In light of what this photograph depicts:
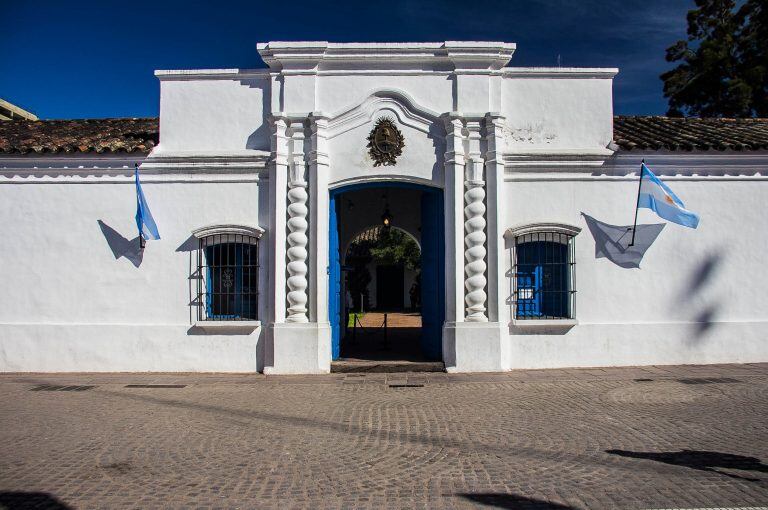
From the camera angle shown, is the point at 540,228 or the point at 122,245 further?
the point at 122,245

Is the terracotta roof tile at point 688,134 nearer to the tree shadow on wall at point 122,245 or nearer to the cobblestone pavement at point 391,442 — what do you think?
the cobblestone pavement at point 391,442

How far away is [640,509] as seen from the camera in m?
4.17

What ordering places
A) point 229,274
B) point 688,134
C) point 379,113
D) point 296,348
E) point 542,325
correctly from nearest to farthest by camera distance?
point 296,348
point 542,325
point 379,113
point 229,274
point 688,134

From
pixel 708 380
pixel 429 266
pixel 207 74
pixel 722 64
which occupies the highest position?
pixel 722 64

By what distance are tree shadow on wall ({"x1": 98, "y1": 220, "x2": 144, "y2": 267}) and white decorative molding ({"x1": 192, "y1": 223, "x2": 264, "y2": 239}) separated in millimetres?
1094

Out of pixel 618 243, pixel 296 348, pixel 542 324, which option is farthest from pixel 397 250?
pixel 296 348

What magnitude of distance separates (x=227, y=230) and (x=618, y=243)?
693cm

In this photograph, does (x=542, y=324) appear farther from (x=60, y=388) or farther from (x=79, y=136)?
(x=79, y=136)

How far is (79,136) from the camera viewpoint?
37.2ft

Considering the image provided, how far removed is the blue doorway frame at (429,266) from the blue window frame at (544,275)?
1.36 m

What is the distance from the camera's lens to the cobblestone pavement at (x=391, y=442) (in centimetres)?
448

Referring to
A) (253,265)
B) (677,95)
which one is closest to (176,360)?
(253,265)

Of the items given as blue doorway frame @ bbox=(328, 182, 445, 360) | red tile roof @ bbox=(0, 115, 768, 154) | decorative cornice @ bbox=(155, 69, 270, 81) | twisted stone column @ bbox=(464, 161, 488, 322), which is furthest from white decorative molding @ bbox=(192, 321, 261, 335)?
decorative cornice @ bbox=(155, 69, 270, 81)

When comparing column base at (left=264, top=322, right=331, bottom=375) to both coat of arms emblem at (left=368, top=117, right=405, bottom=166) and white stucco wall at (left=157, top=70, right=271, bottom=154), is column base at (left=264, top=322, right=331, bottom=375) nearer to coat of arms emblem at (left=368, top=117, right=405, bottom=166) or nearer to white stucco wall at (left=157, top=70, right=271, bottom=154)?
coat of arms emblem at (left=368, top=117, right=405, bottom=166)
